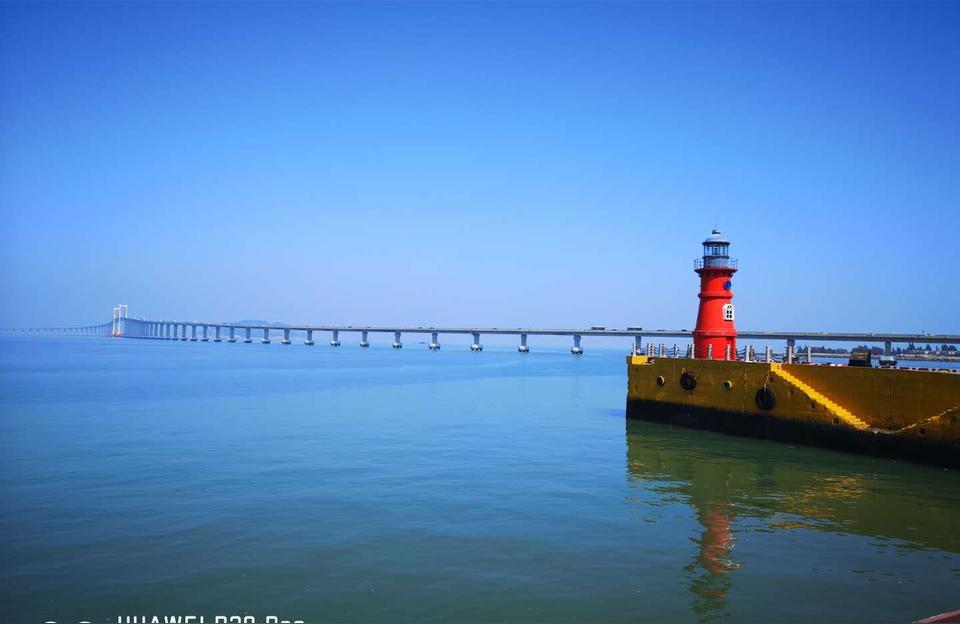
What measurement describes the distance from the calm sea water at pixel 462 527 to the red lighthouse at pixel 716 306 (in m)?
7.11

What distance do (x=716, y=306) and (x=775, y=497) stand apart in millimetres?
19567

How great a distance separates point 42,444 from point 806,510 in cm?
2927

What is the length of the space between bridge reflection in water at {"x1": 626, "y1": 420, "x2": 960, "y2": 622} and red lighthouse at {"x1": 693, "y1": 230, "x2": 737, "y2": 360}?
8.32m

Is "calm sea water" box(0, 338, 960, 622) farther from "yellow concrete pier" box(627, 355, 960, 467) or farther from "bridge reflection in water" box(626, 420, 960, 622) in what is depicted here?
"yellow concrete pier" box(627, 355, 960, 467)

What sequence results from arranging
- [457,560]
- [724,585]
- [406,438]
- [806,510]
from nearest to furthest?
[724,585]
[457,560]
[806,510]
[406,438]

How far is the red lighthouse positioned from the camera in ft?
126

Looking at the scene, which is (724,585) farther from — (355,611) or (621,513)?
(355,611)

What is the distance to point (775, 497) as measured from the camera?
20594mm

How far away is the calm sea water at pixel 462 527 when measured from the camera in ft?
39.2

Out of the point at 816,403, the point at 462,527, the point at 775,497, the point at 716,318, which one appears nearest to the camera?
the point at 462,527

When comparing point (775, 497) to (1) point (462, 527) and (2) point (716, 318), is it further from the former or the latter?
(2) point (716, 318)

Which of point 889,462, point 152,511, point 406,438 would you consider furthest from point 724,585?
point 406,438

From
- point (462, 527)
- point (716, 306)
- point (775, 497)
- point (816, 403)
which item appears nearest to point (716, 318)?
point (716, 306)

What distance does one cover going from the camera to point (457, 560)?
1404cm
